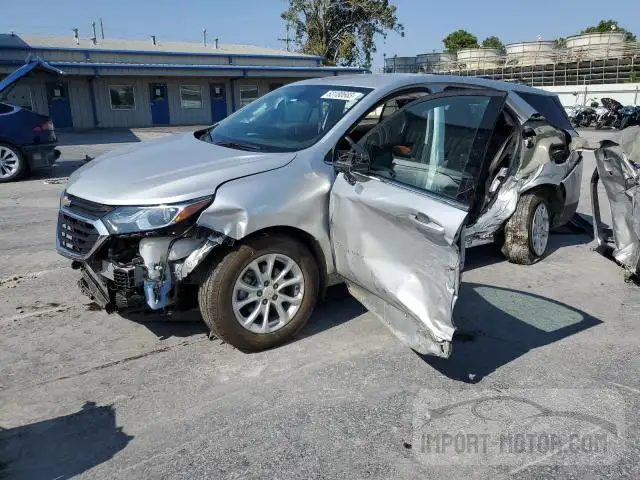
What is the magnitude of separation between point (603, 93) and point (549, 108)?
93.4 feet

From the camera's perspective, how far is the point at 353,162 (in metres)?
3.75

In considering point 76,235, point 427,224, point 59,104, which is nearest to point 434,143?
point 427,224

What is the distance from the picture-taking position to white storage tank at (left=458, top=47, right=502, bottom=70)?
4981 centimetres

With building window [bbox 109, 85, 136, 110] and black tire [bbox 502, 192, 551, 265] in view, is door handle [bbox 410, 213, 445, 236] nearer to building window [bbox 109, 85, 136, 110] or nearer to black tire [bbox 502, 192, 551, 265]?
black tire [bbox 502, 192, 551, 265]

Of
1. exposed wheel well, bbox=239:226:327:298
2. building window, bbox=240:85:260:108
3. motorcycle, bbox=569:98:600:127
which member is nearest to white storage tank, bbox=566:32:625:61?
motorcycle, bbox=569:98:600:127

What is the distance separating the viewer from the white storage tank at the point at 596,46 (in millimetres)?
41812

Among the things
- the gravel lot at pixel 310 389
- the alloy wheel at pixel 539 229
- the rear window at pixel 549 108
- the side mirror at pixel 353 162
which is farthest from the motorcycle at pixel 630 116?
the side mirror at pixel 353 162

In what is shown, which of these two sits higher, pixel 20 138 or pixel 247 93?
pixel 247 93

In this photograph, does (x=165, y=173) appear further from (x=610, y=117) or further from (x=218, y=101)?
(x=218, y=101)

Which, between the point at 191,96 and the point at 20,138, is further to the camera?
the point at 191,96

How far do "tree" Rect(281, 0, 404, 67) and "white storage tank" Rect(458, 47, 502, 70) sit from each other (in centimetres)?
842

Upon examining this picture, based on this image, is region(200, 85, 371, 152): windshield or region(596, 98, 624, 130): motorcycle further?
region(596, 98, 624, 130): motorcycle

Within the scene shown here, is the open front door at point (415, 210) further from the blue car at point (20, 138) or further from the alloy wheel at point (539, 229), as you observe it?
the blue car at point (20, 138)

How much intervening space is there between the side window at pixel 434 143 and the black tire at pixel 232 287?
81 cm
